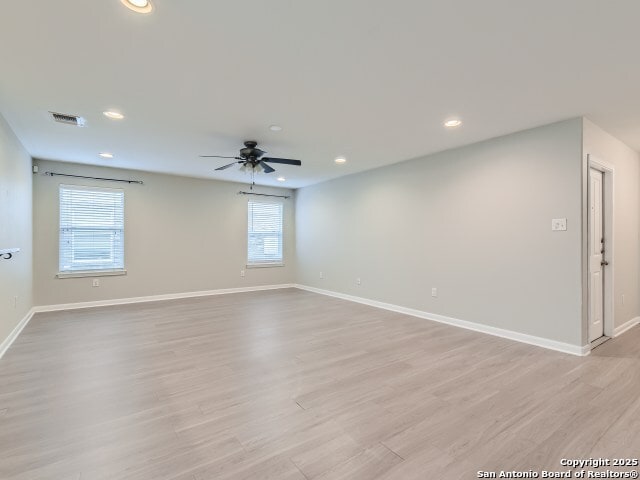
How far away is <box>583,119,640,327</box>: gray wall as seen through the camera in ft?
12.7

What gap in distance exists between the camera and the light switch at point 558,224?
3.51 meters

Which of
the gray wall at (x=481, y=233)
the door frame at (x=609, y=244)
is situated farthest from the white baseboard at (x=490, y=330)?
the door frame at (x=609, y=244)

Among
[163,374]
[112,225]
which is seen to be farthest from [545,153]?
[112,225]

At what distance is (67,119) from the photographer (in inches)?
136

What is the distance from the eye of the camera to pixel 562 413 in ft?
7.46

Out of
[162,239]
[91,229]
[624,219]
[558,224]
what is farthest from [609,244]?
[91,229]

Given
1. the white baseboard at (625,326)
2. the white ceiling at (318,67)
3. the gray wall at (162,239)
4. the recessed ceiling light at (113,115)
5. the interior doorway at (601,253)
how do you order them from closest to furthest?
the white ceiling at (318,67) → the recessed ceiling light at (113,115) → the interior doorway at (601,253) → the white baseboard at (625,326) → the gray wall at (162,239)

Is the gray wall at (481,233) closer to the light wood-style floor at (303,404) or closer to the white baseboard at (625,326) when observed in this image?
the light wood-style floor at (303,404)

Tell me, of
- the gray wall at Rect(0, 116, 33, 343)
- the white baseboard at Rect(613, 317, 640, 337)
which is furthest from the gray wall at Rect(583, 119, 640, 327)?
the gray wall at Rect(0, 116, 33, 343)

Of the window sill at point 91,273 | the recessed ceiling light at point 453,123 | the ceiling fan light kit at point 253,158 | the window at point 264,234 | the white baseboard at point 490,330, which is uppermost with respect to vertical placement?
the recessed ceiling light at point 453,123

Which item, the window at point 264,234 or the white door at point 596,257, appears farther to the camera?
the window at point 264,234

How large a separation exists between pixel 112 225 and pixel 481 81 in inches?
241

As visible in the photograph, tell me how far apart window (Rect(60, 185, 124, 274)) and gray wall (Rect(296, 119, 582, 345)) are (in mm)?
4267

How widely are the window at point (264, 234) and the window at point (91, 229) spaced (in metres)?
2.60
